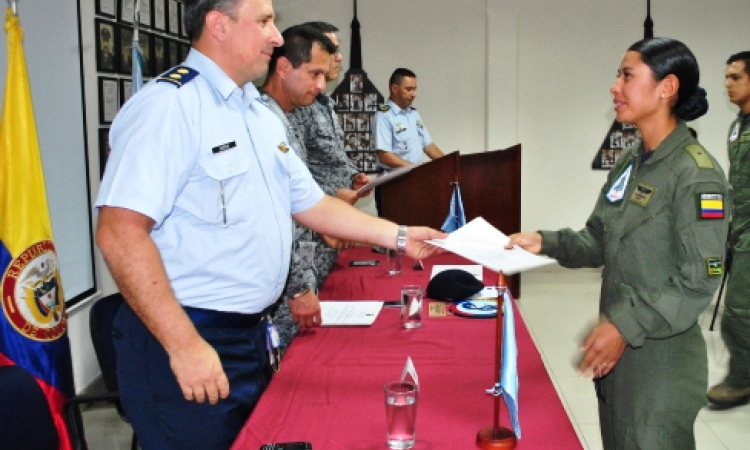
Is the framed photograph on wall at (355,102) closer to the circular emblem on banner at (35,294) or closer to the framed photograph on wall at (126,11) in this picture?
the framed photograph on wall at (126,11)

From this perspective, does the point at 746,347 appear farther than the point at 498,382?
Yes

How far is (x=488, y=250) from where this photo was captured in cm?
174

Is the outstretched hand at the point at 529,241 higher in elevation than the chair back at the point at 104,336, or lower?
higher

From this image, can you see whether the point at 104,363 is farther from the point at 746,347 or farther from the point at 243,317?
the point at 746,347

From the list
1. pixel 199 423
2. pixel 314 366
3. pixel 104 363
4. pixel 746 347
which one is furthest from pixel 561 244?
pixel 746 347

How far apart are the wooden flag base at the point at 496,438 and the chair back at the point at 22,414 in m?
1.07

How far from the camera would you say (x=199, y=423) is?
158 centimetres

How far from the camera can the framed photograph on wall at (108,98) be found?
3746 mm

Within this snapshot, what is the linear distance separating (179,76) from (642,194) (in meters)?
1.17

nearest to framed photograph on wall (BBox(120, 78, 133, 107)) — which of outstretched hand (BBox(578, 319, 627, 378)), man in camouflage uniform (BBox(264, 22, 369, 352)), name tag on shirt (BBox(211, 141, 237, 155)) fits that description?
man in camouflage uniform (BBox(264, 22, 369, 352))

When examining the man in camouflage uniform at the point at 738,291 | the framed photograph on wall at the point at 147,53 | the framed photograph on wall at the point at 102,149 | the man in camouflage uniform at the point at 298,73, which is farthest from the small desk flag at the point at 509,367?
the framed photograph on wall at the point at 147,53

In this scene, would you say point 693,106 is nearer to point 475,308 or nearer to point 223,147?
point 475,308

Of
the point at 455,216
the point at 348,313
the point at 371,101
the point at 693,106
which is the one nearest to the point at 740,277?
the point at 455,216

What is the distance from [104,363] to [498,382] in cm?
152
